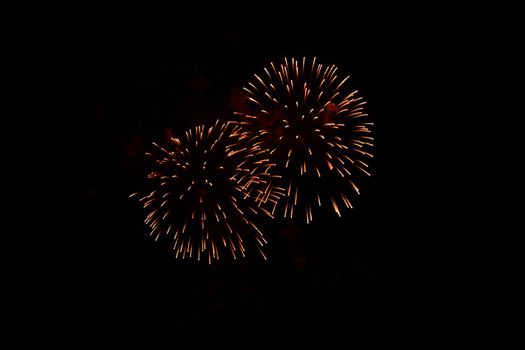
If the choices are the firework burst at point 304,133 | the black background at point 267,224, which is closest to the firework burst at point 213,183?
the firework burst at point 304,133

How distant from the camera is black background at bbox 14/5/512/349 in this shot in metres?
6.79

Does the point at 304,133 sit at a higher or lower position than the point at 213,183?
higher

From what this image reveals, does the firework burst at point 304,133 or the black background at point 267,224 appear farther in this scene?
the black background at point 267,224

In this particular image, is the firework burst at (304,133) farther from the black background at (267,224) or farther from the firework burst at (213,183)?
the black background at (267,224)

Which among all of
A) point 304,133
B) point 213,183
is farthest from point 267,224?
point 304,133

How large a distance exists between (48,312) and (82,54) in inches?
Answer: 175

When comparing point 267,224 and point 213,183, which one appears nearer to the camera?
point 213,183

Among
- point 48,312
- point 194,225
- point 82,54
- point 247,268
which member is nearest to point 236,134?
point 194,225

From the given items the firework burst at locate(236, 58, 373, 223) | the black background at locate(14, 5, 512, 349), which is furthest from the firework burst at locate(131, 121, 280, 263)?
the black background at locate(14, 5, 512, 349)

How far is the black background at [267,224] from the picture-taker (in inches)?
267

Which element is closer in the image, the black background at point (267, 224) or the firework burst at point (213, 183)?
the firework burst at point (213, 183)

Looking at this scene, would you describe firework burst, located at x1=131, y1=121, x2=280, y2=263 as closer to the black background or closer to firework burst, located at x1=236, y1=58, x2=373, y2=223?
firework burst, located at x1=236, y1=58, x2=373, y2=223

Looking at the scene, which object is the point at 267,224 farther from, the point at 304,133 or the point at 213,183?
the point at 304,133

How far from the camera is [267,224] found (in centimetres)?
695
